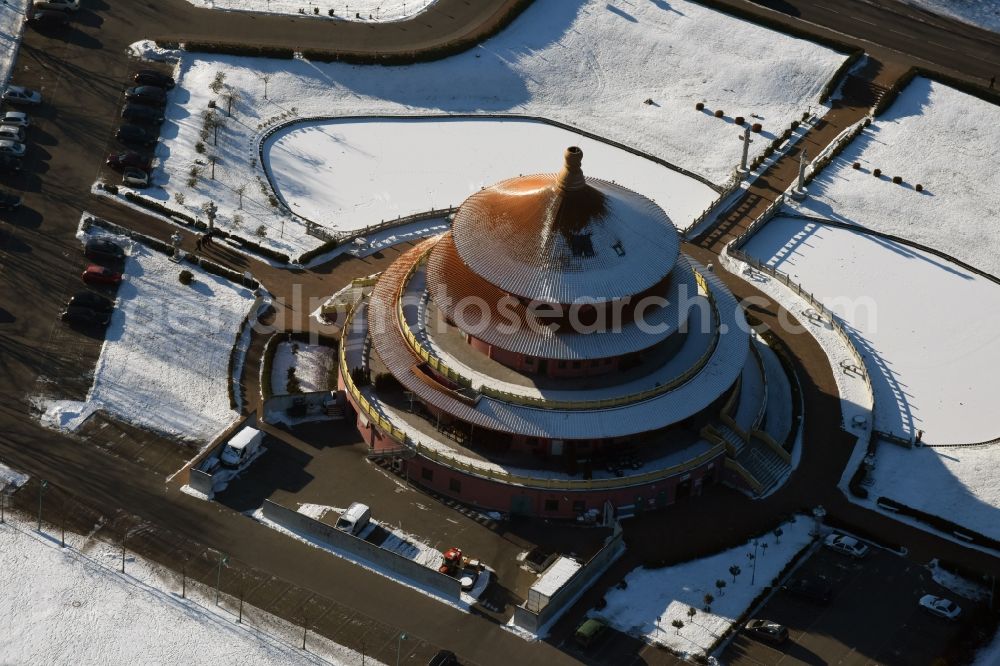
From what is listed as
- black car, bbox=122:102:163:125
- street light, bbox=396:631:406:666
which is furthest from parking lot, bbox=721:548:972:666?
black car, bbox=122:102:163:125

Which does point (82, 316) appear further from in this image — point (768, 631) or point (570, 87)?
point (570, 87)

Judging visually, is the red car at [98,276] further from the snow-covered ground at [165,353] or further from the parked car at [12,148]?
the parked car at [12,148]

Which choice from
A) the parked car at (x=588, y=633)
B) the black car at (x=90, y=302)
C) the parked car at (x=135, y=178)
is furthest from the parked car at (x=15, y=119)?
the parked car at (x=588, y=633)

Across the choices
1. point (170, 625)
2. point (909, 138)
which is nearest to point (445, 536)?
point (170, 625)

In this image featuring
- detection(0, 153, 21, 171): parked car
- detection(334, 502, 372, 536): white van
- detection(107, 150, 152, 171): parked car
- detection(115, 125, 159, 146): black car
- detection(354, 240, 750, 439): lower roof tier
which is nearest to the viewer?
detection(334, 502, 372, 536): white van

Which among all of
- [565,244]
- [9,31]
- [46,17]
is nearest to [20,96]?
[9,31]

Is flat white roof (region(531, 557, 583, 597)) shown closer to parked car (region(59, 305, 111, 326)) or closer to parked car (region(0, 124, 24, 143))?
parked car (region(59, 305, 111, 326))
